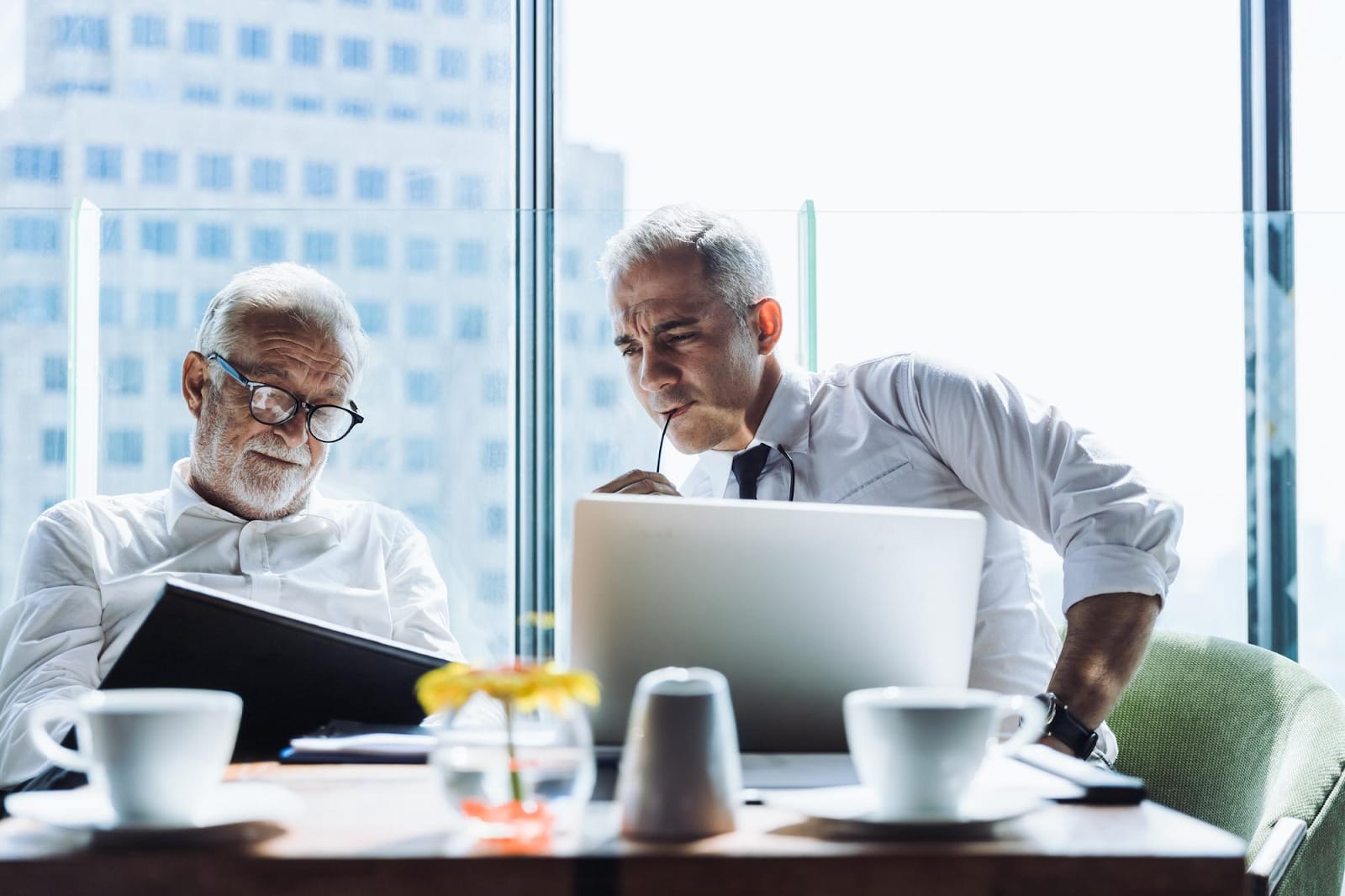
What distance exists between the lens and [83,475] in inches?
97.7

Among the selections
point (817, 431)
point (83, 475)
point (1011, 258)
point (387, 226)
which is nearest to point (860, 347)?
point (1011, 258)

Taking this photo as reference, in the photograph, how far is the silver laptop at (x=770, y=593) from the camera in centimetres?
99

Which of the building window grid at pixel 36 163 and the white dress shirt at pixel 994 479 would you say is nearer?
the white dress shirt at pixel 994 479

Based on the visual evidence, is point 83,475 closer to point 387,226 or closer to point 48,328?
point 48,328

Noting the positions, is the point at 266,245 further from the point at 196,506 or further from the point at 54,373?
the point at 196,506

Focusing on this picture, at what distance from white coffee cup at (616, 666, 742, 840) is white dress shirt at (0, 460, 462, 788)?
1076 mm

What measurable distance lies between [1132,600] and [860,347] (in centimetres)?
109

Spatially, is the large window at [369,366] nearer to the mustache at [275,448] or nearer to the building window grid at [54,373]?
the building window grid at [54,373]

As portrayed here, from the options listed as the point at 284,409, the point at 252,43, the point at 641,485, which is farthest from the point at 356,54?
the point at 641,485

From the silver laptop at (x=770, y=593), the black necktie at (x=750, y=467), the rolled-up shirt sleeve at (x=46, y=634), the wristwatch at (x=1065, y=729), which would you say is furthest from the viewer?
the black necktie at (x=750, y=467)

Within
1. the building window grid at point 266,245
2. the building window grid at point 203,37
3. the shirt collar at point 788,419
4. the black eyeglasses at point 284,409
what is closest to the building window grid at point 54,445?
the building window grid at point 266,245

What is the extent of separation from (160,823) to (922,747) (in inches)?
19.5

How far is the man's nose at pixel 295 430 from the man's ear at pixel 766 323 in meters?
0.78

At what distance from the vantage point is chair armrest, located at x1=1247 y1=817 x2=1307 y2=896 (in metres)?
1.32
